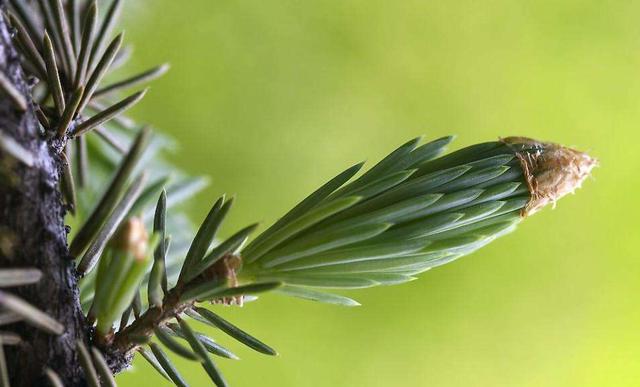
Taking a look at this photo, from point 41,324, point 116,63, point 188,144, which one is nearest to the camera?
point 41,324

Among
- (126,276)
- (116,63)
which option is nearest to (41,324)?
(126,276)

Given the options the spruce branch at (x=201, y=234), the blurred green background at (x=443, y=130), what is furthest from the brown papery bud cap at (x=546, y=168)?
the blurred green background at (x=443, y=130)

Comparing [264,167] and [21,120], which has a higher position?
[264,167]

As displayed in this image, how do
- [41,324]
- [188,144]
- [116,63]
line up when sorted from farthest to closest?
[188,144] < [116,63] < [41,324]

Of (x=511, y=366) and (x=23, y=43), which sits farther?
(x=511, y=366)

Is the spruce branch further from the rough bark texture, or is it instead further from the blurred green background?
the blurred green background

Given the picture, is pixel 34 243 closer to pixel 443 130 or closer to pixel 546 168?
pixel 546 168

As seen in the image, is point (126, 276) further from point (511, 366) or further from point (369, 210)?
point (511, 366)

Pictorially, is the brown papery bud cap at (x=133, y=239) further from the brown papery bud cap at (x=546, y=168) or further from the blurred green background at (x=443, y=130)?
the blurred green background at (x=443, y=130)

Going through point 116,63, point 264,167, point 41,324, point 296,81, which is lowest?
point 41,324
